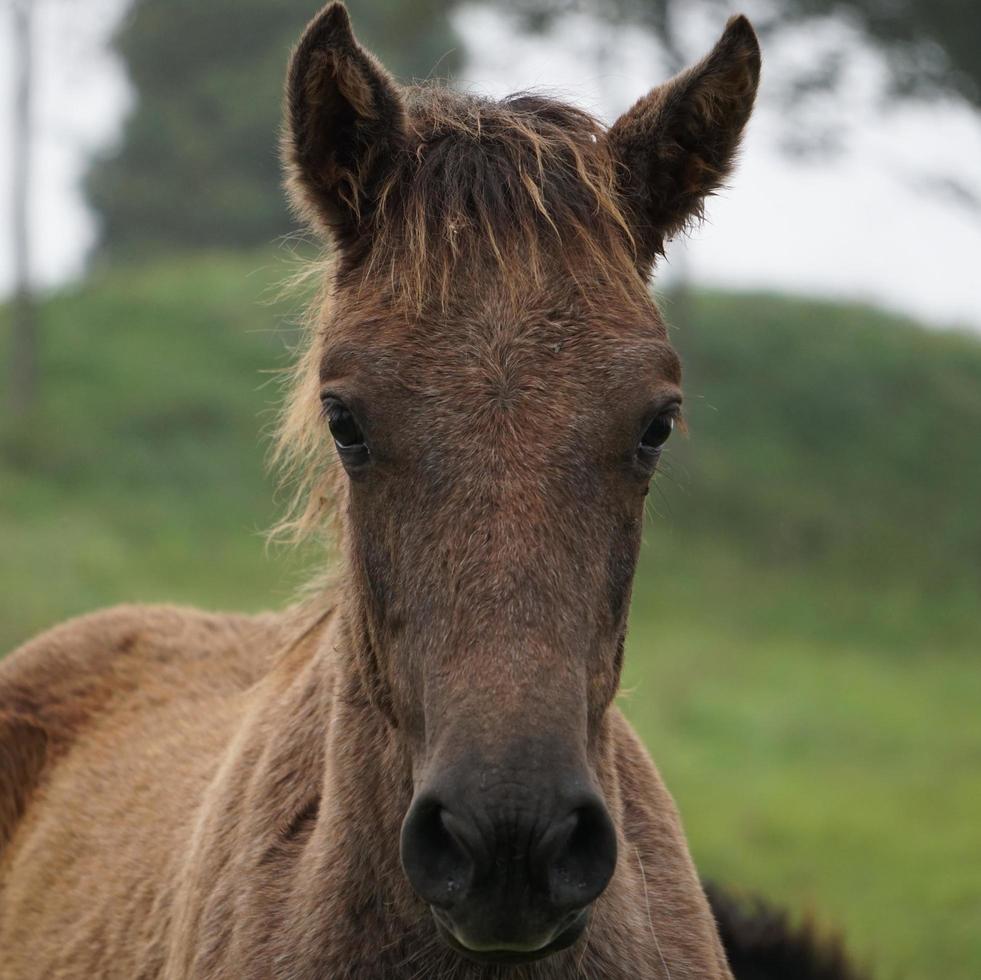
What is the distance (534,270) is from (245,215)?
105ft

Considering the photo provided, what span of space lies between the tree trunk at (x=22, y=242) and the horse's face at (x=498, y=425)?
16.4 m

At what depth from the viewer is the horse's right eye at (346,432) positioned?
115 inches

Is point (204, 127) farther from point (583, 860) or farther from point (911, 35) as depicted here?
point (583, 860)

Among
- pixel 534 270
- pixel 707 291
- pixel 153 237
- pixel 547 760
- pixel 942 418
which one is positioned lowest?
pixel 547 760

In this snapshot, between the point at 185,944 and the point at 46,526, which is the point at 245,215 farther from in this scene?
the point at 185,944

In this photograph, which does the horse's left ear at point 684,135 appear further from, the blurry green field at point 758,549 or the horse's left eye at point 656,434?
the blurry green field at point 758,549

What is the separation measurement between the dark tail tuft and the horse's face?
177cm

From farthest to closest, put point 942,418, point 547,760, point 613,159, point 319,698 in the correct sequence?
point 942,418, point 319,698, point 613,159, point 547,760

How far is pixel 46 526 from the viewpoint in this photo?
1608 cm

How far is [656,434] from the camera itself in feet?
9.73

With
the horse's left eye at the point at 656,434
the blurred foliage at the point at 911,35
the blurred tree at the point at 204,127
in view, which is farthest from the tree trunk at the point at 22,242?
the horse's left eye at the point at 656,434

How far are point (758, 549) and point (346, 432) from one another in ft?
53.7

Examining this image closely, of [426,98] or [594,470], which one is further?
[426,98]

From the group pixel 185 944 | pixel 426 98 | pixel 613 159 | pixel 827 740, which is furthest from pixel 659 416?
pixel 827 740
